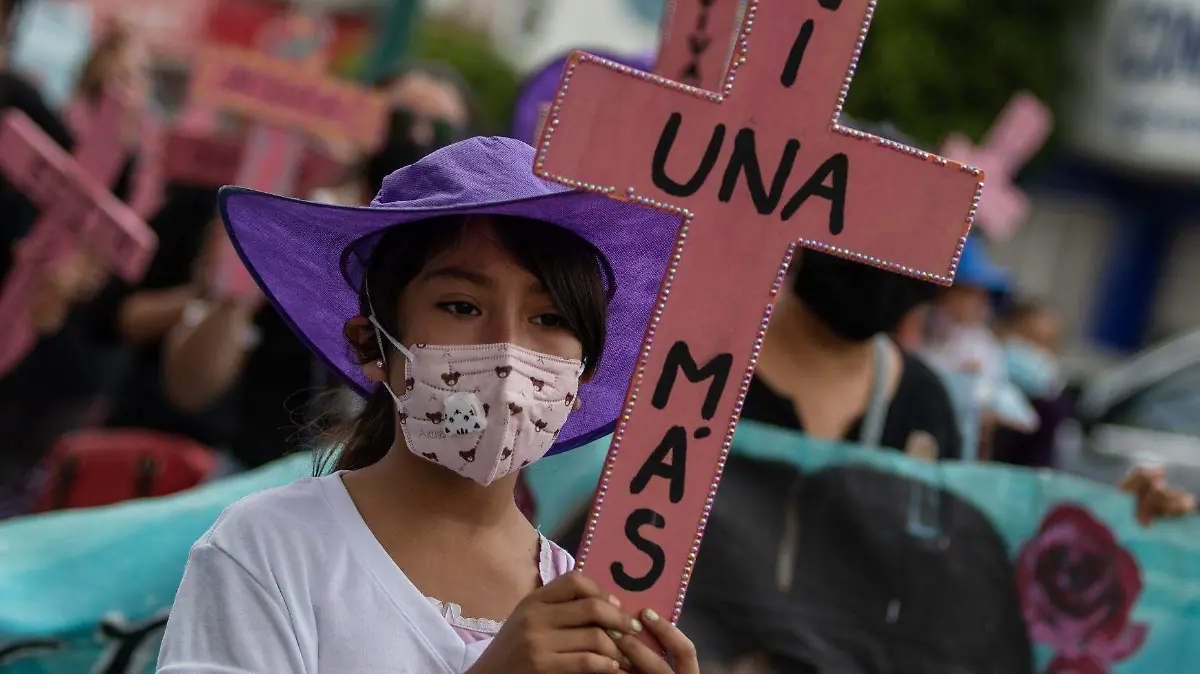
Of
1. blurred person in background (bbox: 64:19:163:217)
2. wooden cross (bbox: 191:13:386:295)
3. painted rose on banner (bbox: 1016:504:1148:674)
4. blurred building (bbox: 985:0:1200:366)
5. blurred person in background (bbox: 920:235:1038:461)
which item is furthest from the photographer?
blurred building (bbox: 985:0:1200:366)

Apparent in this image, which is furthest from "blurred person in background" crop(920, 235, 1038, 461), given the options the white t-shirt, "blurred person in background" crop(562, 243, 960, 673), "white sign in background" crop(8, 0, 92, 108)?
"white sign in background" crop(8, 0, 92, 108)

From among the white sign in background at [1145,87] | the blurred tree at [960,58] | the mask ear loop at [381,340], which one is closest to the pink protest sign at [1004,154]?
the mask ear loop at [381,340]

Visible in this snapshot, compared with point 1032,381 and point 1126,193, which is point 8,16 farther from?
point 1126,193

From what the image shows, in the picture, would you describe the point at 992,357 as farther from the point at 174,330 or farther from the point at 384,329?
the point at 384,329

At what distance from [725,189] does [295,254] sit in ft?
1.96

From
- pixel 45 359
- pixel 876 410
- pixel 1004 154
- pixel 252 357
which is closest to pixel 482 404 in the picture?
pixel 876 410

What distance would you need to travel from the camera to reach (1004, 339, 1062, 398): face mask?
7922mm

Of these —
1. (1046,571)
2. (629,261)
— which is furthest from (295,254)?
(1046,571)

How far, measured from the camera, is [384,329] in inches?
76.9

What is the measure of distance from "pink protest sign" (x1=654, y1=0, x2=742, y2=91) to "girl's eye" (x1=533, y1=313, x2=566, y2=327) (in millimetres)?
1563

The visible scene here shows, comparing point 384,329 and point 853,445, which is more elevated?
point 384,329

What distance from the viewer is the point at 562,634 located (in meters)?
1.68

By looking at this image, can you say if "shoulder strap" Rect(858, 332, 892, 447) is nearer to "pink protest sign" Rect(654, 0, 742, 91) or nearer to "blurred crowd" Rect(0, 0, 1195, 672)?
"blurred crowd" Rect(0, 0, 1195, 672)

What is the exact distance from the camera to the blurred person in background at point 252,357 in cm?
428
